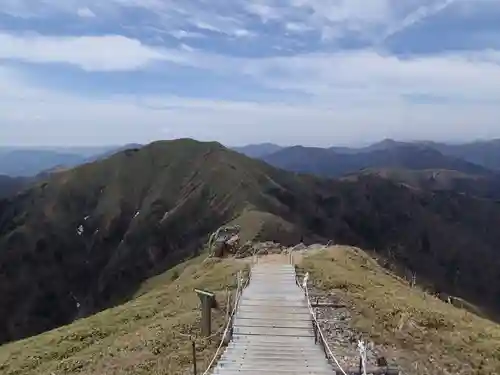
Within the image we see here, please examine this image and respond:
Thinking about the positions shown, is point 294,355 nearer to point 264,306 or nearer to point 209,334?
point 209,334

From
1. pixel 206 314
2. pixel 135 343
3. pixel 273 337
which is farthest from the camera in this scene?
pixel 135 343

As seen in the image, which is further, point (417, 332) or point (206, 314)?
point (417, 332)

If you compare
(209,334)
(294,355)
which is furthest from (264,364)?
(209,334)

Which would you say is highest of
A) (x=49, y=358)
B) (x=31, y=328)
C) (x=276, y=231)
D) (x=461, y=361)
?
(x=461, y=361)

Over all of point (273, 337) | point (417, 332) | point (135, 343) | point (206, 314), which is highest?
point (206, 314)

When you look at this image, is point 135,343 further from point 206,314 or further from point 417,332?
point 417,332

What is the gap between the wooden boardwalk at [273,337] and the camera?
1925cm

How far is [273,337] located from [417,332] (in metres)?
6.90

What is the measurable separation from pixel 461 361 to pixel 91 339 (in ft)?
60.2

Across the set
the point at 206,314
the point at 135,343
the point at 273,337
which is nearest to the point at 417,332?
the point at 273,337

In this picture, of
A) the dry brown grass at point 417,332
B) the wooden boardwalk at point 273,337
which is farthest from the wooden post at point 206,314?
the dry brown grass at point 417,332

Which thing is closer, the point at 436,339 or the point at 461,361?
the point at 461,361

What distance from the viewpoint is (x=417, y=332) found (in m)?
25.6

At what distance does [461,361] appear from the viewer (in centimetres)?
2330
